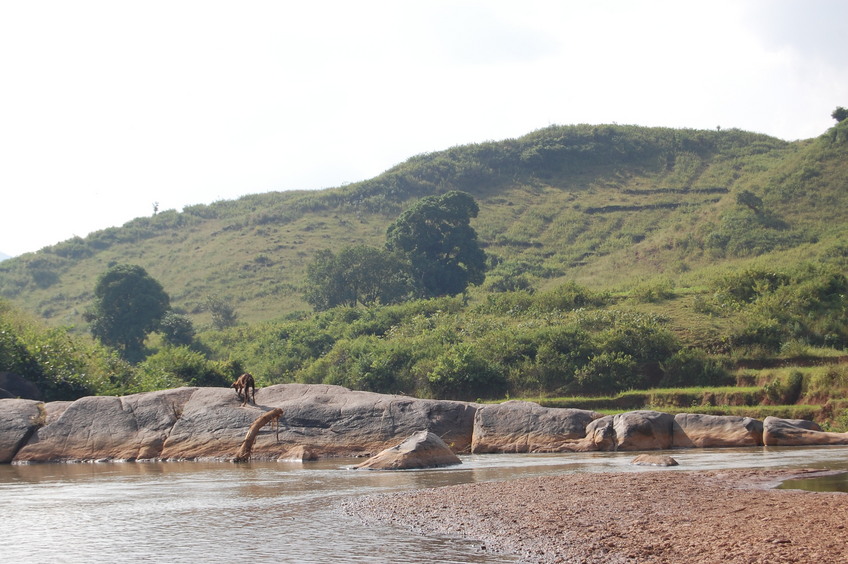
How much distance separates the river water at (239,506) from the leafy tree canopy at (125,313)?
4791cm

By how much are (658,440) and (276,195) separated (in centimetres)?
10815

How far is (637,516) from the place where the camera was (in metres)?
14.1

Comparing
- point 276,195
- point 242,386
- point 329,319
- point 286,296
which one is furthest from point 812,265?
point 276,195

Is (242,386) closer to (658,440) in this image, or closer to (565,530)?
(658,440)

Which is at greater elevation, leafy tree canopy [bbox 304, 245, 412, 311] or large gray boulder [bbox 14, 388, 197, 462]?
leafy tree canopy [bbox 304, 245, 412, 311]

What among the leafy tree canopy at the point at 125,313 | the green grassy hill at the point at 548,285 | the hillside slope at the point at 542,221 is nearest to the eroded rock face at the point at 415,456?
the green grassy hill at the point at 548,285

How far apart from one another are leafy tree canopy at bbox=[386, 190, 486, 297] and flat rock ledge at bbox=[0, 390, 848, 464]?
4943cm

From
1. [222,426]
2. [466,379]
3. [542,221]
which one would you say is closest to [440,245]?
[542,221]

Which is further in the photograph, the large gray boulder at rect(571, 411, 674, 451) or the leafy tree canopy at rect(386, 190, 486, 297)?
the leafy tree canopy at rect(386, 190, 486, 297)

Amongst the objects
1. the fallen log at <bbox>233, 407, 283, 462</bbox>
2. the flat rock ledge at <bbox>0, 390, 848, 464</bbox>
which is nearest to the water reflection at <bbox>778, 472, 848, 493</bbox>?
the flat rock ledge at <bbox>0, 390, 848, 464</bbox>

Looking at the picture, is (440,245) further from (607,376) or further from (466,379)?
(607,376)

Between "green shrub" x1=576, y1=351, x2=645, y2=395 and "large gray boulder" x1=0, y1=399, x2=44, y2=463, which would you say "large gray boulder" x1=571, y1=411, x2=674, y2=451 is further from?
"large gray boulder" x1=0, y1=399, x2=44, y2=463

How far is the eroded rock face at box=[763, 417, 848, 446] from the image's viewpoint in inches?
1097

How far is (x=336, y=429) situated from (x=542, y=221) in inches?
3007
